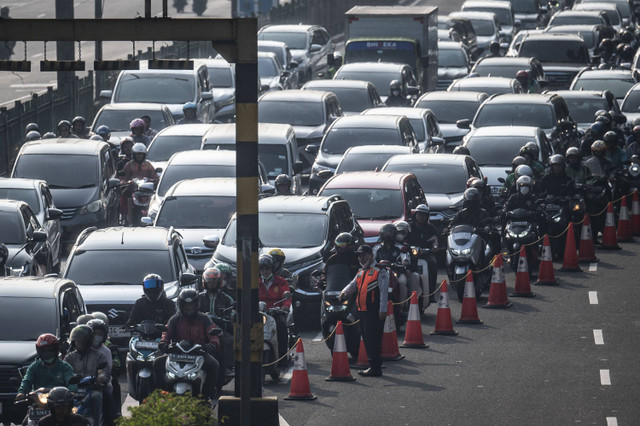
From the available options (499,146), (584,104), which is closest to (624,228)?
(499,146)

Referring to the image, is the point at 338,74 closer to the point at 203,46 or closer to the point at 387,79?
the point at 387,79

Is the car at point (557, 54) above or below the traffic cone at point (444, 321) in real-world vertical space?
above

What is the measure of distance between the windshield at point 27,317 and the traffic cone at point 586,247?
11165 mm

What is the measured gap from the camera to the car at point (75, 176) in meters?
26.2

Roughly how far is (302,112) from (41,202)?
1035 cm

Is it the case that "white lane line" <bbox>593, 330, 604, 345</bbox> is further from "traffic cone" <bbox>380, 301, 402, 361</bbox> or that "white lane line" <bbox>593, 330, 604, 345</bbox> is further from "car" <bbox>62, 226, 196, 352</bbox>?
"car" <bbox>62, 226, 196, 352</bbox>

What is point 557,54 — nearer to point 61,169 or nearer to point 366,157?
point 366,157

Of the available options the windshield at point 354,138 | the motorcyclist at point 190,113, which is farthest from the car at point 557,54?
the motorcyclist at point 190,113

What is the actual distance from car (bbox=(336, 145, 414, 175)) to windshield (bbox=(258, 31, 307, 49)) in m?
20.2

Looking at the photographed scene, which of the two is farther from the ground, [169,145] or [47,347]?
[47,347]

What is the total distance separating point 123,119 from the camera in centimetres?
3225

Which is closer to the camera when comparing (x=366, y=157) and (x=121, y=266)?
(x=121, y=266)

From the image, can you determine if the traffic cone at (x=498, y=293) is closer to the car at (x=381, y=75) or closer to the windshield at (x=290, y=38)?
the car at (x=381, y=75)

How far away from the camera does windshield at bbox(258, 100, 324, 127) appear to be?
3312 centimetres
